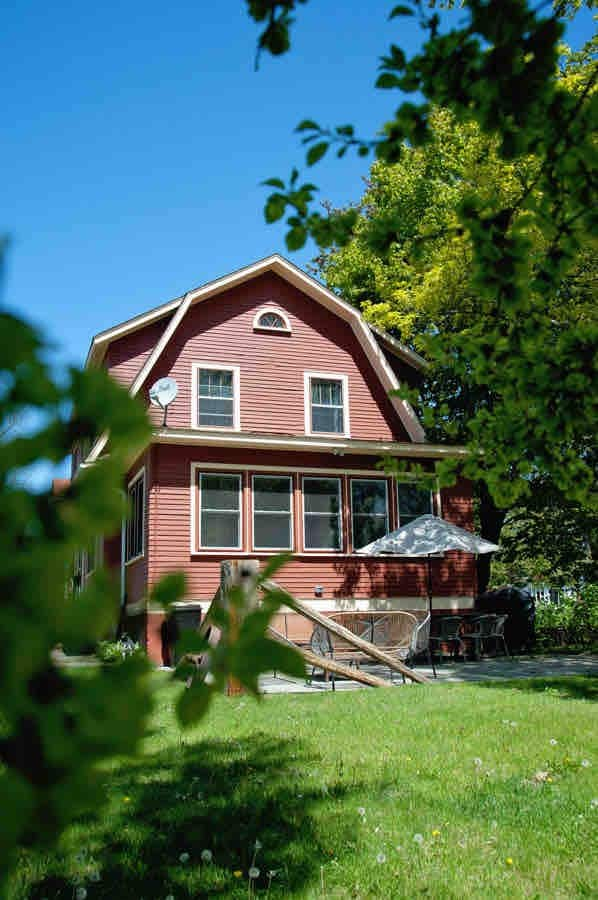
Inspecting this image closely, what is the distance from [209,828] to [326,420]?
1461 cm

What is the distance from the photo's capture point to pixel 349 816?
4.23 metres

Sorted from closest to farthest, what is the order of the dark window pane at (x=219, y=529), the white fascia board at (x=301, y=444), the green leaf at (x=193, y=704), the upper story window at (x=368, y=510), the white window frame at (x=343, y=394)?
the green leaf at (x=193, y=704) < the white fascia board at (x=301, y=444) < the dark window pane at (x=219, y=529) < the upper story window at (x=368, y=510) < the white window frame at (x=343, y=394)

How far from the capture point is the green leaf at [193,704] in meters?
0.89

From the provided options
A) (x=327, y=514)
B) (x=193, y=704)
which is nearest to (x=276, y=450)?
(x=327, y=514)

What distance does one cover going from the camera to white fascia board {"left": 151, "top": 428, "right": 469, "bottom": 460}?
15795mm

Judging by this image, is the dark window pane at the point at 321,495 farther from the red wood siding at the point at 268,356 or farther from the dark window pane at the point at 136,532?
the dark window pane at the point at 136,532

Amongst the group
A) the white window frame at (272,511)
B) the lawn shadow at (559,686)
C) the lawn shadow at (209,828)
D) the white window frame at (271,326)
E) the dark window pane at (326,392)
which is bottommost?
the lawn shadow at (559,686)

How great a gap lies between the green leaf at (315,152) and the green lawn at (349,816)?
155cm

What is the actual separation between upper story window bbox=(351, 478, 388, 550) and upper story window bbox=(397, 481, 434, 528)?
0.38 metres

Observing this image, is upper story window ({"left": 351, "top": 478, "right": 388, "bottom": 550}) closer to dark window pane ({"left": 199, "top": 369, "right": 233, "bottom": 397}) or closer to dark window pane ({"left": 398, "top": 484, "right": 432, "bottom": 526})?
dark window pane ({"left": 398, "top": 484, "right": 432, "bottom": 526})

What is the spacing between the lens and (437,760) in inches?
220

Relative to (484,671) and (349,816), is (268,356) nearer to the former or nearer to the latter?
(484,671)

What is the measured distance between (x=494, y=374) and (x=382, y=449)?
14.6m

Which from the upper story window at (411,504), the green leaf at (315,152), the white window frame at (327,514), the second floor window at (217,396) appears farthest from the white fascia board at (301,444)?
the green leaf at (315,152)
